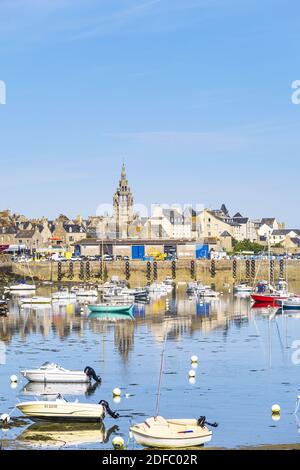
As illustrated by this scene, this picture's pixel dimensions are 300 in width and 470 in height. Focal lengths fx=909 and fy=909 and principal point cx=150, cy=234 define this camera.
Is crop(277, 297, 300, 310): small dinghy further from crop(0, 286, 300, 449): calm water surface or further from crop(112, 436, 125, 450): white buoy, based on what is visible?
crop(112, 436, 125, 450): white buoy

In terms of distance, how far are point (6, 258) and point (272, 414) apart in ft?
291

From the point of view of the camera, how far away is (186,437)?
81.8ft

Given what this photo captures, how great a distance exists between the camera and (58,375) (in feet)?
117

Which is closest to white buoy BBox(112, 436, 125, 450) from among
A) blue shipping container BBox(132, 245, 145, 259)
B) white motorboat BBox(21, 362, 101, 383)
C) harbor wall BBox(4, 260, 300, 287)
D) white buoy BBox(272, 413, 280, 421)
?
white buoy BBox(272, 413, 280, 421)

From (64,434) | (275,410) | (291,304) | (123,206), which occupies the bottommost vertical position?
(64,434)

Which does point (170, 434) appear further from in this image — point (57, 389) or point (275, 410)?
point (57, 389)

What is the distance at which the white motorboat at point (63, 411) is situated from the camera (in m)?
28.4

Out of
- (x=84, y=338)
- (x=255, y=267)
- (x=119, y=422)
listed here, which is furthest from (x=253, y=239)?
(x=119, y=422)

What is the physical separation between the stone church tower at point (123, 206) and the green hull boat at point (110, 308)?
69.1m

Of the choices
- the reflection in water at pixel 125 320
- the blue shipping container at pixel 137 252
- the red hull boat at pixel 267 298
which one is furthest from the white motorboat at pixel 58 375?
the blue shipping container at pixel 137 252

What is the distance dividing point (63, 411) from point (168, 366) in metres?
12.3

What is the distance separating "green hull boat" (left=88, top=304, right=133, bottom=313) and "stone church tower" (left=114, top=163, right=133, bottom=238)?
2722 inches

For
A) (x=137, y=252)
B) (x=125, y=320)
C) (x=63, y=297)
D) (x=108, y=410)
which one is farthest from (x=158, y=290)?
(x=108, y=410)

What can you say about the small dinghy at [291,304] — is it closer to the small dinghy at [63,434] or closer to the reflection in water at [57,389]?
the reflection in water at [57,389]
